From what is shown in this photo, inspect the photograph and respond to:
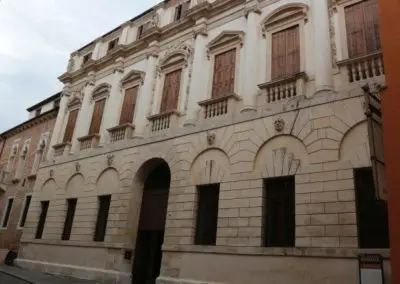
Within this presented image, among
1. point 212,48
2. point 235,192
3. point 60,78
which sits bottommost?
point 235,192

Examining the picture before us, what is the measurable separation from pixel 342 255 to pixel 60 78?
17.6 m

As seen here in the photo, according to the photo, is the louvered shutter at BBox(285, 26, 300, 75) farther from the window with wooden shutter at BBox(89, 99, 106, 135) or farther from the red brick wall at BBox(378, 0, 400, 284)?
the window with wooden shutter at BBox(89, 99, 106, 135)

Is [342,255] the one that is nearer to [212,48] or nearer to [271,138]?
[271,138]

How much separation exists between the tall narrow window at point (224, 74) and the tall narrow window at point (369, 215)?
17.0ft

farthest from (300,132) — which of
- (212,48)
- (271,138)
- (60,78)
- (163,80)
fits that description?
(60,78)

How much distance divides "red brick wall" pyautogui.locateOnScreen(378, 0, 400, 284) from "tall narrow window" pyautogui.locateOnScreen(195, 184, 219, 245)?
6.23m

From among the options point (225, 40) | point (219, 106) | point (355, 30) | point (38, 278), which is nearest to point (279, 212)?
point (219, 106)

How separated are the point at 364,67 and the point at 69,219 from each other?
43.0ft

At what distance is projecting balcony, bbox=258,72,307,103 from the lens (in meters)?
10.1

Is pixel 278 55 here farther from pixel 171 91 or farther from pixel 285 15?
pixel 171 91

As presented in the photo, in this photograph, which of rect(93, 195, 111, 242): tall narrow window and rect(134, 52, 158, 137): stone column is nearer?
rect(93, 195, 111, 242): tall narrow window

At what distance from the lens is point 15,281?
13266mm

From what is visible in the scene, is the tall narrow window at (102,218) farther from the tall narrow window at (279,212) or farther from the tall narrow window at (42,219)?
the tall narrow window at (279,212)

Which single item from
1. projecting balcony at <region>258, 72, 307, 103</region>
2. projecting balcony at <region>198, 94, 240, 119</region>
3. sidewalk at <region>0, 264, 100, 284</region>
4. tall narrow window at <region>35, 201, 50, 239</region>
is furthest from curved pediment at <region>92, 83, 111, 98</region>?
projecting balcony at <region>258, 72, 307, 103</region>
